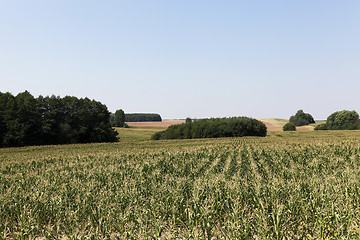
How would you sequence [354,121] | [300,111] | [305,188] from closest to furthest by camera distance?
[305,188] < [354,121] < [300,111]

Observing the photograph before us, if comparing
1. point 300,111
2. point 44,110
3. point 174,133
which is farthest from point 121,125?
point 300,111

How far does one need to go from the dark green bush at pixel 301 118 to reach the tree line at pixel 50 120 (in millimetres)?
138020

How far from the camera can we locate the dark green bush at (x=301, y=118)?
159000mm

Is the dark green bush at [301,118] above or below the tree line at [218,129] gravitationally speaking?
above

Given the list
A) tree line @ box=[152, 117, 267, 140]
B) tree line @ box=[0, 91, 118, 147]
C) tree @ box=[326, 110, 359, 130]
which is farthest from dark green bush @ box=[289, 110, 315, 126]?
tree line @ box=[0, 91, 118, 147]

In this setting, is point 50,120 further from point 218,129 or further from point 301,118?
point 301,118

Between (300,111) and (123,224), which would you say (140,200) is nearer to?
(123,224)

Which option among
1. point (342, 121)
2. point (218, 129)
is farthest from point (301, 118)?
point (218, 129)

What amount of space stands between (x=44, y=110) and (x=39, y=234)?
63613 millimetres

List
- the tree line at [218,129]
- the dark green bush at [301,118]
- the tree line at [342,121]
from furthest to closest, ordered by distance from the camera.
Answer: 1. the dark green bush at [301,118]
2. the tree line at [342,121]
3. the tree line at [218,129]

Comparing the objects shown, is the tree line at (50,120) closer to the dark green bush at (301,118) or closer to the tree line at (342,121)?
the tree line at (342,121)

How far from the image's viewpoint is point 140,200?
31.1 feet

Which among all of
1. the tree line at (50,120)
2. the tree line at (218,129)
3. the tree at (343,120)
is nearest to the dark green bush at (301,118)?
the tree at (343,120)

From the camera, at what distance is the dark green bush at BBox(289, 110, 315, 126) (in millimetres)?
159000
